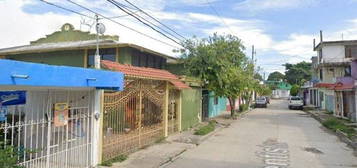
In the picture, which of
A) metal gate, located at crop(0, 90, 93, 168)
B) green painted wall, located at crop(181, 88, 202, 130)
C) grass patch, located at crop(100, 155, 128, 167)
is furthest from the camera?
green painted wall, located at crop(181, 88, 202, 130)

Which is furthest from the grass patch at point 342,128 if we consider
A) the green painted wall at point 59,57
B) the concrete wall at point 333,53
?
the concrete wall at point 333,53

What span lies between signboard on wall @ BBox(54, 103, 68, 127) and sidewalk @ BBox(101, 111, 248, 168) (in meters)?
2.05

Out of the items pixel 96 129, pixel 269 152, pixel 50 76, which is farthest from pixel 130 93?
pixel 269 152

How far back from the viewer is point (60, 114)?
25.1 feet

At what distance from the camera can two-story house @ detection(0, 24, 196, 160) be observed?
990 centimetres

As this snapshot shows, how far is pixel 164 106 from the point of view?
46.8ft

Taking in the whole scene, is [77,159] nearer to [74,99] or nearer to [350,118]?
[74,99]

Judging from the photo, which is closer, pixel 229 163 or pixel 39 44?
pixel 229 163

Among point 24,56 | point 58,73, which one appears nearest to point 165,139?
point 58,73

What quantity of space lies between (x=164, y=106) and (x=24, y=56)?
1315 cm

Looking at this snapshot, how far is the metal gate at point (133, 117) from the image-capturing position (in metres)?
9.67

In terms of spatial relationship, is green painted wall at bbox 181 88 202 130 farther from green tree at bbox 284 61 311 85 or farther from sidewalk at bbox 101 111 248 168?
green tree at bbox 284 61 311 85

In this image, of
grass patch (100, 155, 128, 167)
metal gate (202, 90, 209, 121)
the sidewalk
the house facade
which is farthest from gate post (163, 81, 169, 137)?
metal gate (202, 90, 209, 121)

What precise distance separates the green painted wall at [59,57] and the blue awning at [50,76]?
12216mm
